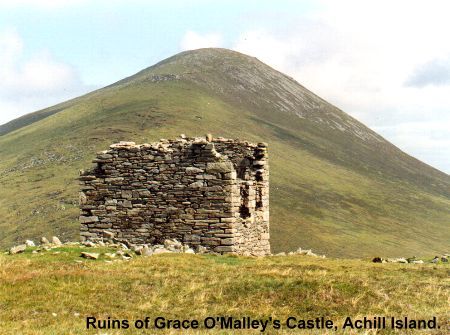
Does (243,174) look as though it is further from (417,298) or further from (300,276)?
(417,298)

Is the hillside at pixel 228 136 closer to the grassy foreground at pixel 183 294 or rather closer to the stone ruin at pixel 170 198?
the stone ruin at pixel 170 198

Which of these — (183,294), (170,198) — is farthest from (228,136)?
(183,294)

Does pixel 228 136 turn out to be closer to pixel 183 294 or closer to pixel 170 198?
pixel 170 198

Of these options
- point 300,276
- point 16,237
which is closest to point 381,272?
point 300,276

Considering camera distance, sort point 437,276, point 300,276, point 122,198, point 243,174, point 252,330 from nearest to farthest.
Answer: point 252,330 < point 300,276 < point 437,276 < point 122,198 < point 243,174

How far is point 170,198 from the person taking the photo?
22.9m

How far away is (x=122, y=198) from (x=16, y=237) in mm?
64858

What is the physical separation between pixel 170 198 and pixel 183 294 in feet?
30.6

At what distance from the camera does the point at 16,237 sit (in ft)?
268

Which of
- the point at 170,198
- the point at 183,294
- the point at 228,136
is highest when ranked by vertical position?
the point at 228,136

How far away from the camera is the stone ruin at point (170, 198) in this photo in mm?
22312

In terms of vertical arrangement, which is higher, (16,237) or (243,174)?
(243,174)

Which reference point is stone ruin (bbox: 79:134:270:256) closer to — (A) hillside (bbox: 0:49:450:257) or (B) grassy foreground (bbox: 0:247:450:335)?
(B) grassy foreground (bbox: 0:247:450:335)

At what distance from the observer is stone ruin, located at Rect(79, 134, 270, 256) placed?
73.2ft
